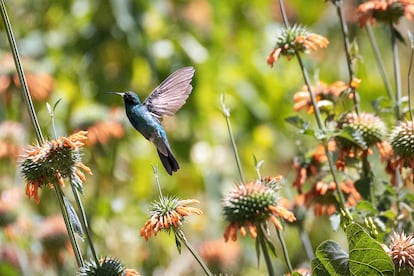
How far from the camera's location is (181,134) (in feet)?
13.6

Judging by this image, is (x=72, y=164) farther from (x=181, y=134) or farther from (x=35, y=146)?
(x=181, y=134)

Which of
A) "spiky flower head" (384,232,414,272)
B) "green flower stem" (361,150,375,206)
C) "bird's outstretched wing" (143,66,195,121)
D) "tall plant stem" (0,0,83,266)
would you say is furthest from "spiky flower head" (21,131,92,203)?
"green flower stem" (361,150,375,206)

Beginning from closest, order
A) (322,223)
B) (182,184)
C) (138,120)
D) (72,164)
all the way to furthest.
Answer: (72,164) < (138,120) < (322,223) < (182,184)

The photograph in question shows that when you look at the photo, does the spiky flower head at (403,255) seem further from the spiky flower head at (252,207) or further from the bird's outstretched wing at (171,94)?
the bird's outstretched wing at (171,94)

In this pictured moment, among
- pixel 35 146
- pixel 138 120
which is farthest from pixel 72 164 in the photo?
pixel 138 120

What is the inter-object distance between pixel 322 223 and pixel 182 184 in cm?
85

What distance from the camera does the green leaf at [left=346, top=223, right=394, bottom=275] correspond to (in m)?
1.41

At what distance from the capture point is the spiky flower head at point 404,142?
1.80 metres

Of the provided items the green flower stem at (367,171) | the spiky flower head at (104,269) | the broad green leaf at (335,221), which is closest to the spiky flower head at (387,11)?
the green flower stem at (367,171)

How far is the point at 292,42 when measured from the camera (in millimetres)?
1894

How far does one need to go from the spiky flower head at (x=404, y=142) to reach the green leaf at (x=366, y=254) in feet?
1.36

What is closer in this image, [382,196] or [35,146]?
[35,146]

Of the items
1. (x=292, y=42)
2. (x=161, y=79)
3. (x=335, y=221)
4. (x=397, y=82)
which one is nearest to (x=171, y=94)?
(x=292, y=42)

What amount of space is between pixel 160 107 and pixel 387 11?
0.63 meters
